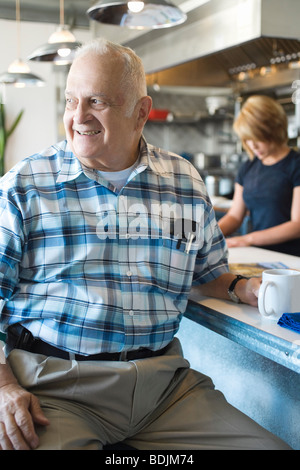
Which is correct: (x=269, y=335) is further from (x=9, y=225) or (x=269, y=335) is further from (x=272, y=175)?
(x=272, y=175)

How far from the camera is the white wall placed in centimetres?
756

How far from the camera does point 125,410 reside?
1410 mm

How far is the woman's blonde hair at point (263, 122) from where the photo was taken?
3.08 meters

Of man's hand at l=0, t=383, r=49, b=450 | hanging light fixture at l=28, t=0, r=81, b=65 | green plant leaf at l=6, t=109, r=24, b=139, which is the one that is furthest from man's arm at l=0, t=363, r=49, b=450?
green plant leaf at l=6, t=109, r=24, b=139

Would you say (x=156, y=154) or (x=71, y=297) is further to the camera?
(x=156, y=154)

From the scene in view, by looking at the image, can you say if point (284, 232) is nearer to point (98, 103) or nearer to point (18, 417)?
point (98, 103)

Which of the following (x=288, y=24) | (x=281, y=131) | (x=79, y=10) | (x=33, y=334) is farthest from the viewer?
(x=79, y=10)

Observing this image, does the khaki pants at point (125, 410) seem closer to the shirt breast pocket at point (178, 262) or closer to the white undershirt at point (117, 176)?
the shirt breast pocket at point (178, 262)

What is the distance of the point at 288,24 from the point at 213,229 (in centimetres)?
255

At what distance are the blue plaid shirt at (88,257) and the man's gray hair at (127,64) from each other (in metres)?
0.21

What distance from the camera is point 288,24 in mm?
3740
